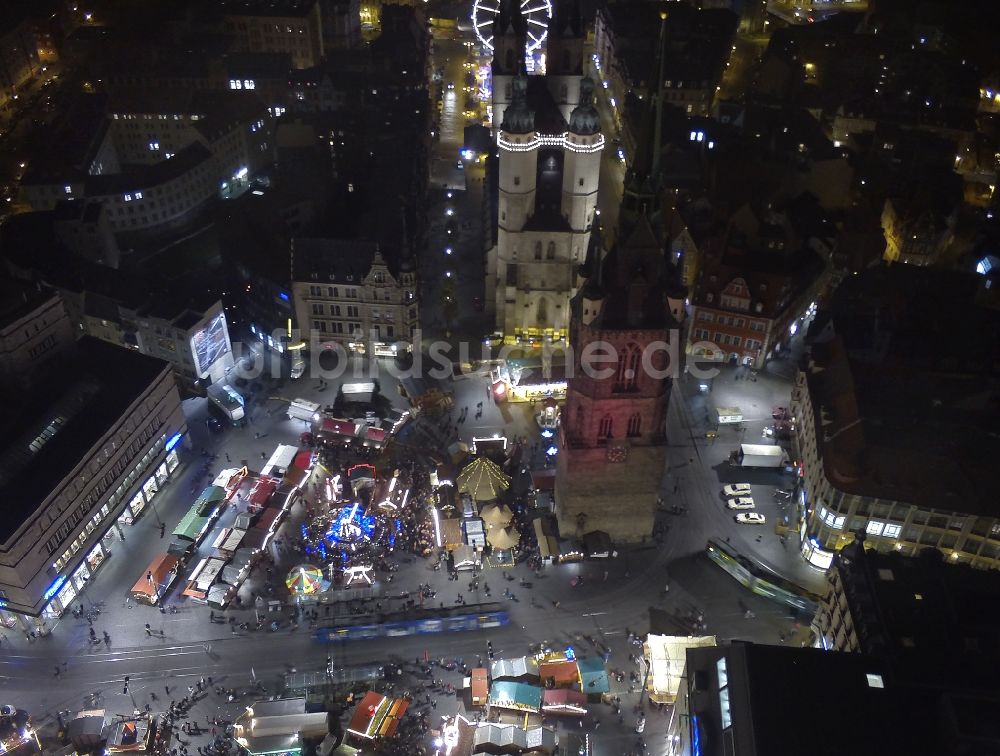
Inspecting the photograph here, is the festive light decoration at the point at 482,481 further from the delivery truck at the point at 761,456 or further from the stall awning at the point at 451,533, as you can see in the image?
the delivery truck at the point at 761,456

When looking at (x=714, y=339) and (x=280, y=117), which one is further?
(x=280, y=117)

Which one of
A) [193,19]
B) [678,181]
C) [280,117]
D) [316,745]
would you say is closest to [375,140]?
[280,117]

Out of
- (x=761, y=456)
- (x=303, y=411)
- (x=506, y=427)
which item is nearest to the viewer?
(x=761, y=456)

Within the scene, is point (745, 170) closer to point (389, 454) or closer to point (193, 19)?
point (389, 454)

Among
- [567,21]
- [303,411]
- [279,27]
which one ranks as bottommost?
[303,411]

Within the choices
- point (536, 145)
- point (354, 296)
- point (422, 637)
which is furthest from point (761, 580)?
point (354, 296)

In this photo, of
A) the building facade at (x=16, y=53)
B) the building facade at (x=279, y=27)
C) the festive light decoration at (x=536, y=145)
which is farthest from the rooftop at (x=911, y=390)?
the building facade at (x=16, y=53)

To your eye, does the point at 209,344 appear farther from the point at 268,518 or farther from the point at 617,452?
the point at 617,452
